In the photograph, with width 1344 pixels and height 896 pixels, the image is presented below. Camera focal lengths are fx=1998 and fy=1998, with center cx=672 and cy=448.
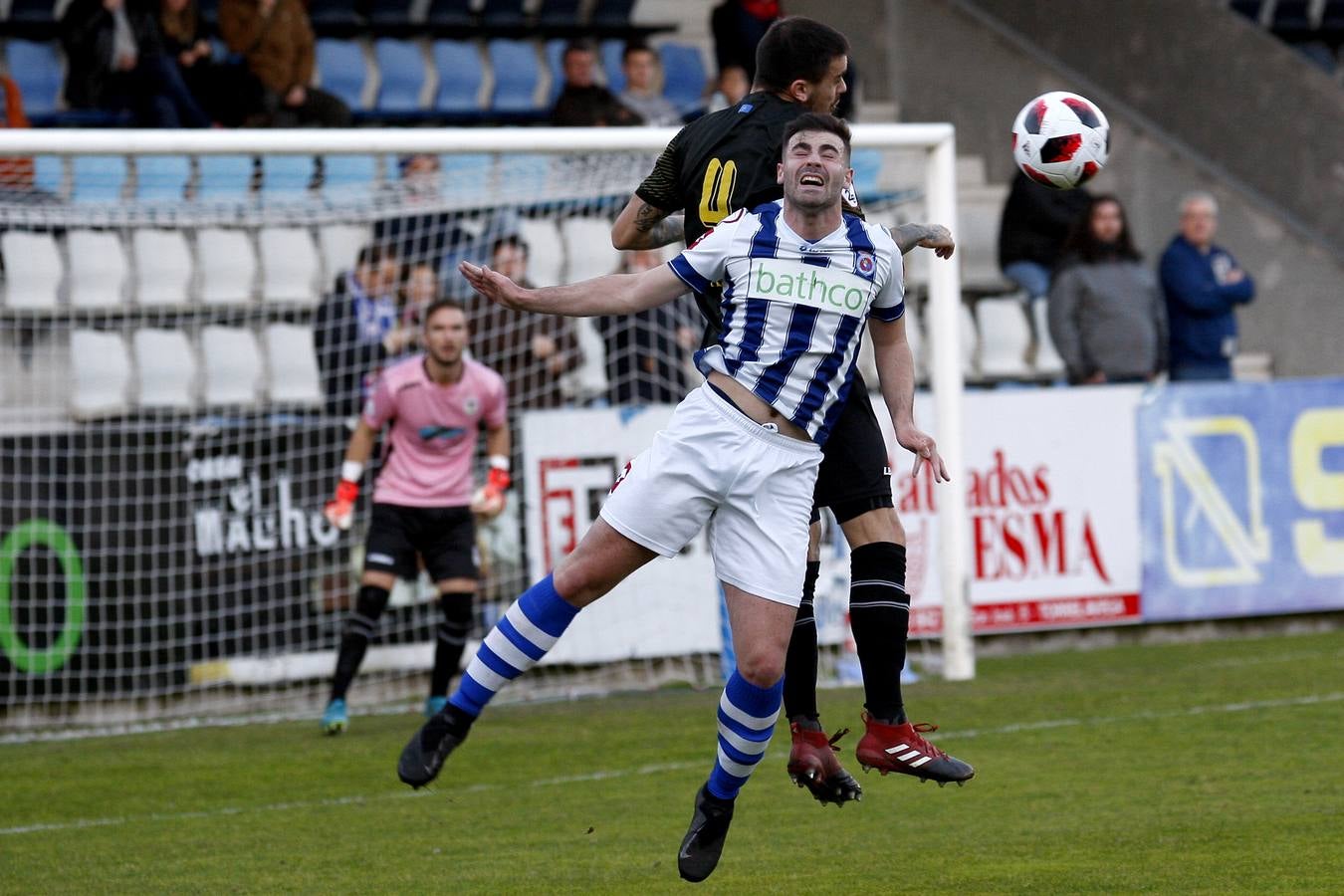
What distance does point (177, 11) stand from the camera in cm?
1319

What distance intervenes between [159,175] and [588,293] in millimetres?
6133

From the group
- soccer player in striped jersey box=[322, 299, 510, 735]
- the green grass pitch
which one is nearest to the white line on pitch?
the green grass pitch

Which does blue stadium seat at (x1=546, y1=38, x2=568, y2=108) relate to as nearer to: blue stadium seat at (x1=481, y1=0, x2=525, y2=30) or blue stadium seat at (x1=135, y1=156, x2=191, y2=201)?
blue stadium seat at (x1=481, y1=0, x2=525, y2=30)

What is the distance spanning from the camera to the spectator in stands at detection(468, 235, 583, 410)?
11750 mm

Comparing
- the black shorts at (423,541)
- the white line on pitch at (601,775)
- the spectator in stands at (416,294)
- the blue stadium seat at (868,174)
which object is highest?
the blue stadium seat at (868,174)

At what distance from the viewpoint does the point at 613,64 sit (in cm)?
1569

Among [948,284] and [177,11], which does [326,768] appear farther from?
[177,11]

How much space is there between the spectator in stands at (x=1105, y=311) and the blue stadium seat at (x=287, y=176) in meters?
5.05

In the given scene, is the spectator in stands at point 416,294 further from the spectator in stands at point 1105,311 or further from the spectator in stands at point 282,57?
the spectator in stands at point 1105,311

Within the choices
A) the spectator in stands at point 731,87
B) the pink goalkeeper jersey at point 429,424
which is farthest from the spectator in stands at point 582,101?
the pink goalkeeper jersey at point 429,424

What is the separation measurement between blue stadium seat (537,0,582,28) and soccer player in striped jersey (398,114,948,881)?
10.8 metres

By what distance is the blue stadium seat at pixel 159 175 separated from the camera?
10891mm

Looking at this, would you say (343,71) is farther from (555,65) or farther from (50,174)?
(50,174)

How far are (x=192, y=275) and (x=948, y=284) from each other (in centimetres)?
432
